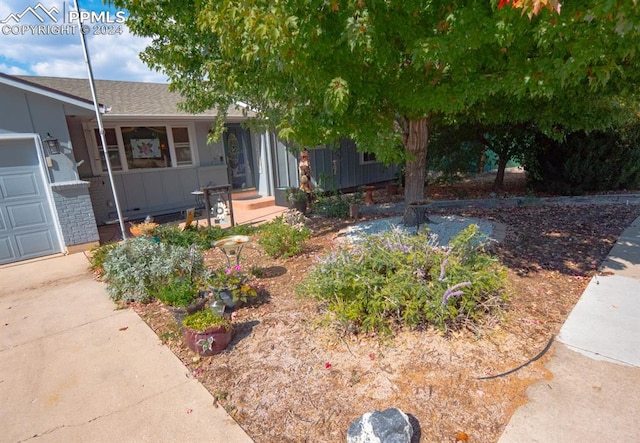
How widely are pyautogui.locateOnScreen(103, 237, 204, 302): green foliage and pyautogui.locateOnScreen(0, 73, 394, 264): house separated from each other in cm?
302

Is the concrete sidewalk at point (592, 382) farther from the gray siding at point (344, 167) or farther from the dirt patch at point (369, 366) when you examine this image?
the gray siding at point (344, 167)

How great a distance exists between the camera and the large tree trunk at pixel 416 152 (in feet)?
19.6

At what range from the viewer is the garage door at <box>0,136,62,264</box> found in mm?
6184

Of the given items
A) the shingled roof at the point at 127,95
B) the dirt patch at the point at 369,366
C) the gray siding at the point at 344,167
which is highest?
the shingled roof at the point at 127,95

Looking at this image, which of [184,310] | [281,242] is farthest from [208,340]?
[281,242]

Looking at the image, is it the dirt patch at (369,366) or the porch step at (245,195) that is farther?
the porch step at (245,195)

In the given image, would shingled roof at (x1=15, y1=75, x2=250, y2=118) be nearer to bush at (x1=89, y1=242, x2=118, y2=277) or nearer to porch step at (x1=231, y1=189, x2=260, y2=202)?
porch step at (x1=231, y1=189, x2=260, y2=202)

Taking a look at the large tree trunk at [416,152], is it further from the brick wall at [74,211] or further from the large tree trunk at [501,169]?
the brick wall at [74,211]

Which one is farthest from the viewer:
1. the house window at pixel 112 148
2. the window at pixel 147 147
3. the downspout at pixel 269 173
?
the downspout at pixel 269 173

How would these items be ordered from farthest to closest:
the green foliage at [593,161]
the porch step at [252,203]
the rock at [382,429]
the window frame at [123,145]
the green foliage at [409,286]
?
the porch step at [252,203]
the window frame at [123,145]
the green foliage at [593,161]
the green foliage at [409,286]
the rock at [382,429]

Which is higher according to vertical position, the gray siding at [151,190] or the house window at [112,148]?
the house window at [112,148]

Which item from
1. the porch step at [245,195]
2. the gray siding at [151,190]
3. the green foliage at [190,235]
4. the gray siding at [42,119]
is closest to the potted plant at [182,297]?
the green foliage at [190,235]

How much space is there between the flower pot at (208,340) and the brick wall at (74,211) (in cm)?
515

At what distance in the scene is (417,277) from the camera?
3.33m
